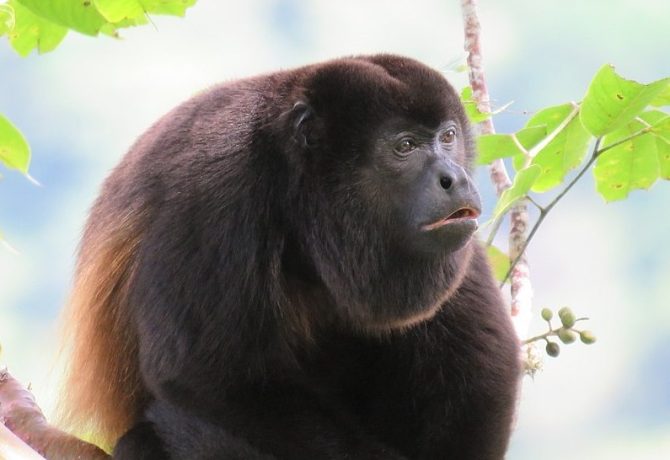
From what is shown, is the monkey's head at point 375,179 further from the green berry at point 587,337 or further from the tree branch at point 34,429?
the tree branch at point 34,429

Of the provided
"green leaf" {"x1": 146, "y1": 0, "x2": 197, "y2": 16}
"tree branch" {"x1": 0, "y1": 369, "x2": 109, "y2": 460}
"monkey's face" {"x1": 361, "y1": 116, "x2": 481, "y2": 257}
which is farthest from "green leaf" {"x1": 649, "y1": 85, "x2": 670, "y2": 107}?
"tree branch" {"x1": 0, "y1": 369, "x2": 109, "y2": 460}

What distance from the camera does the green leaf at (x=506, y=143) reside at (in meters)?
2.71

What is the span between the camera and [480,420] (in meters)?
2.50

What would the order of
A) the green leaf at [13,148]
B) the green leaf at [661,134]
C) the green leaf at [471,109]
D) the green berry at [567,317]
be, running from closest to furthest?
the green leaf at [13,148]
the green leaf at [661,134]
the green berry at [567,317]
the green leaf at [471,109]

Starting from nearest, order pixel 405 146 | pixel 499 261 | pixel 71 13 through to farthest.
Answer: pixel 71 13 < pixel 405 146 < pixel 499 261

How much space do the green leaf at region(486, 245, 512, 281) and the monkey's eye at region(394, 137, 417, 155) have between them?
74cm

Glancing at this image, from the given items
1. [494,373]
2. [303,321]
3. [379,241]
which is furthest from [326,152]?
[494,373]

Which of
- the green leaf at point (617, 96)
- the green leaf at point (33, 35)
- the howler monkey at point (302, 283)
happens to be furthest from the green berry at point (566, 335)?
the green leaf at point (33, 35)

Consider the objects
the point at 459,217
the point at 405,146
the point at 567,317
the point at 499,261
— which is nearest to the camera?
the point at 459,217

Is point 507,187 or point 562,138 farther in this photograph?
point 507,187

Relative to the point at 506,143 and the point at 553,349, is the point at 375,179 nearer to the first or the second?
the point at 506,143

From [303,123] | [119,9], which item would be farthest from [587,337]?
[119,9]

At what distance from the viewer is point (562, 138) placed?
2725 millimetres

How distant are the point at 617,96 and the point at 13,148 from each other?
1411mm
